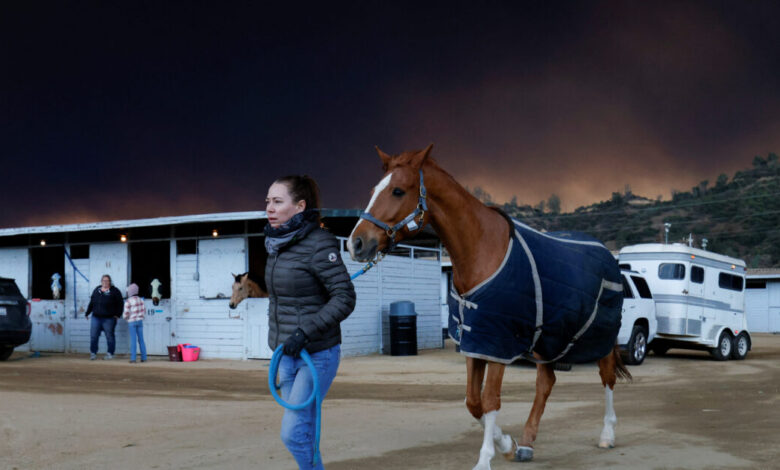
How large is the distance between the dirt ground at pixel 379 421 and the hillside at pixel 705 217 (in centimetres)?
5414

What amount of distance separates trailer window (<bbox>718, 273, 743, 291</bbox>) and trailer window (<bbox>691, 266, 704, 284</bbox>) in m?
0.97

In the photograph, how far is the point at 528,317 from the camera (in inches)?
210

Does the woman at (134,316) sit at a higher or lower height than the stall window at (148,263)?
lower

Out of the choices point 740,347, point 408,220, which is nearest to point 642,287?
point 740,347

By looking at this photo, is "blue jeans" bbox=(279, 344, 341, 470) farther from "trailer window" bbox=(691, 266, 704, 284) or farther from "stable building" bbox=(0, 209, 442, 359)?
"trailer window" bbox=(691, 266, 704, 284)

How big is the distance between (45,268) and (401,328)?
36.0 ft

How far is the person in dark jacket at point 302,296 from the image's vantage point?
3.85 metres

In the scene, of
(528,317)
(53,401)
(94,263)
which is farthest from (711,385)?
(94,263)

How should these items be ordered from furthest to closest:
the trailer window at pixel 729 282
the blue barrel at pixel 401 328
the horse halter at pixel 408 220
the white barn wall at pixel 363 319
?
the blue barrel at pixel 401 328 → the trailer window at pixel 729 282 → the white barn wall at pixel 363 319 → the horse halter at pixel 408 220

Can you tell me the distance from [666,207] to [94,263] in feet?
270

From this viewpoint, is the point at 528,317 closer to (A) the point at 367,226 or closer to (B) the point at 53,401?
(A) the point at 367,226

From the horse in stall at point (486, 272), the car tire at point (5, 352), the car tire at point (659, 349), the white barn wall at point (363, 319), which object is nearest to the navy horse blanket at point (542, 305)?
the horse in stall at point (486, 272)

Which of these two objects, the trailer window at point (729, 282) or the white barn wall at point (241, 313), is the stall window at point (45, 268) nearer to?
the white barn wall at point (241, 313)

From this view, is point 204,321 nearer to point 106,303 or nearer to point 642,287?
point 106,303
